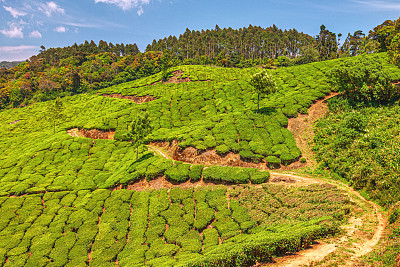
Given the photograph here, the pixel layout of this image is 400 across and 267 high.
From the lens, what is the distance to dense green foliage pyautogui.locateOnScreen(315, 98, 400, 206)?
74.9 ft

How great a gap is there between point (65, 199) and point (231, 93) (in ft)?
154

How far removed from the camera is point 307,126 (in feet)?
132


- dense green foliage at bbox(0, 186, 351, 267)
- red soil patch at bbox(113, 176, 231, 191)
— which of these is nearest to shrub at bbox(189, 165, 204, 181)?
red soil patch at bbox(113, 176, 231, 191)

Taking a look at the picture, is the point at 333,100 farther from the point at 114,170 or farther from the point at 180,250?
the point at 114,170

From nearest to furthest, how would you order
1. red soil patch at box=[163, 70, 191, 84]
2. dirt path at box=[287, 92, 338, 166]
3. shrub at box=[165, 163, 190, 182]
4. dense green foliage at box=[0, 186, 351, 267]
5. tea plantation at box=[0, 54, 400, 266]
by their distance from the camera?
dense green foliage at box=[0, 186, 351, 267]
tea plantation at box=[0, 54, 400, 266]
shrub at box=[165, 163, 190, 182]
dirt path at box=[287, 92, 338, 166]
red soil patch at box=[163, 70, 191, 84]

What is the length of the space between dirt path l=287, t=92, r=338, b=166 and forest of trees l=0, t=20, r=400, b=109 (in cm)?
5273

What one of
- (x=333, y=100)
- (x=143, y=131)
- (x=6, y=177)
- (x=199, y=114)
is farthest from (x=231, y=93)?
(x=6, y=177)

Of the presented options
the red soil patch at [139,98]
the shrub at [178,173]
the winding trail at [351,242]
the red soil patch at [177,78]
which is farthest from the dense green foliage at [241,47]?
the winding trail at [351,242]

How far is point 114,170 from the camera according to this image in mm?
39000

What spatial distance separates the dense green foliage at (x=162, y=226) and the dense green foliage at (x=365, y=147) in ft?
14.4

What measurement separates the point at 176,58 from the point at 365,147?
4794 inches

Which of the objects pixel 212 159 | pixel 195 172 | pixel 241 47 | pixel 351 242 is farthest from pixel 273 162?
pixel 241 47

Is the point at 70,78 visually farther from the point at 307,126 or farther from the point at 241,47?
the point at 307,126

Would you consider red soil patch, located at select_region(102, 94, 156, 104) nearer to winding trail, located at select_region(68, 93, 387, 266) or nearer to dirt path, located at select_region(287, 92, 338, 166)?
dirt path, located at select_region(287, 92, 338, 166)
